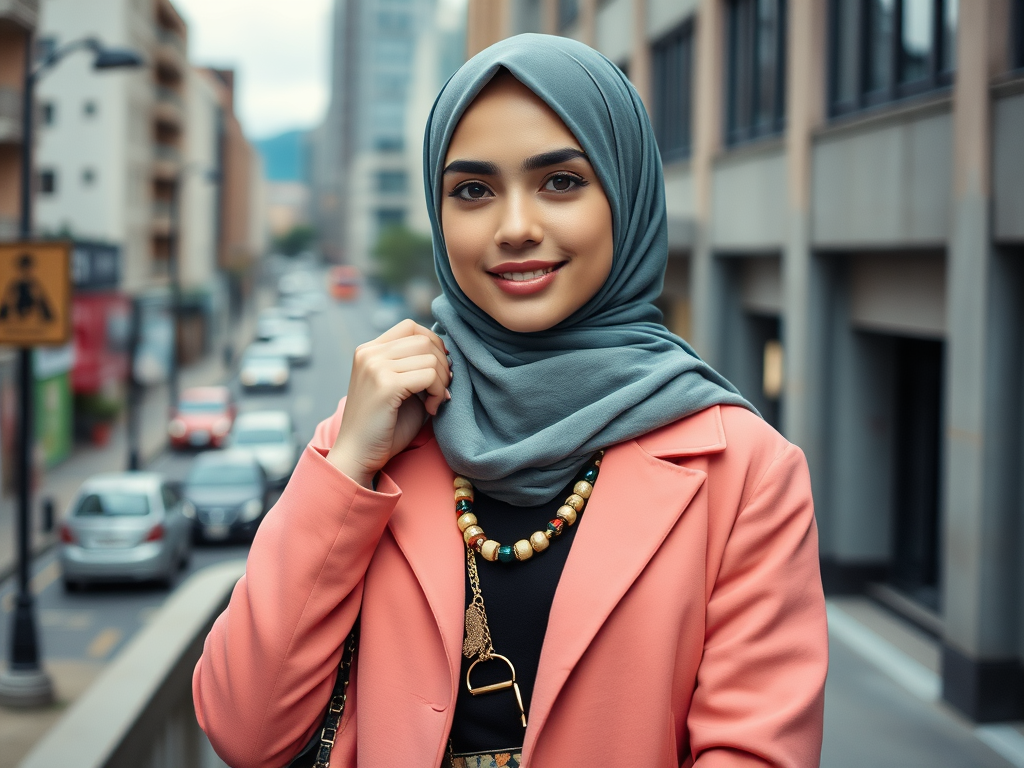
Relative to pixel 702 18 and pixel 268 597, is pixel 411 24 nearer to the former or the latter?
pixel 702 18

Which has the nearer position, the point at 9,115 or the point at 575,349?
the point at 575,349

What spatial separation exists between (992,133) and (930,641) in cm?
567

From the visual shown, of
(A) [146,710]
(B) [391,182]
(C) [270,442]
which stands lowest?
(C) [270,442]

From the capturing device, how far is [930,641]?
12203mm

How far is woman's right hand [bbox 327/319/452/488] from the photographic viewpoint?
6.47 feet

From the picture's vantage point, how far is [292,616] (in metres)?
1.95

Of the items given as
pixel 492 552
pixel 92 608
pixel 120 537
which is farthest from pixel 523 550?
pixel 92 608

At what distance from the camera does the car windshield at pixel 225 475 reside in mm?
20203

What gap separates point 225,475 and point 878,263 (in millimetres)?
12474

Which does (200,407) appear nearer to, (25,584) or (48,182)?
(48,182)

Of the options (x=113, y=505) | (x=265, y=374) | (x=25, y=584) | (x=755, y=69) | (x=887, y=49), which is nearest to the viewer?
(x=887, y=49)

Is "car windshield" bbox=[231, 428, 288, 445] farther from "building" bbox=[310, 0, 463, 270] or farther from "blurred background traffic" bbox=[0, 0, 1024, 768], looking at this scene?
"building" bbox=[310, 0, 463, 270]

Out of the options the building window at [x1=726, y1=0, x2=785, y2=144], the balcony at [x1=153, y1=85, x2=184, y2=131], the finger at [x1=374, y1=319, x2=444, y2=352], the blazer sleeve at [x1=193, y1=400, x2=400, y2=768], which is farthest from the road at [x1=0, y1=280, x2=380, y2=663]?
the balcony at [x1=153, y1=85, x2=184, y2=131]

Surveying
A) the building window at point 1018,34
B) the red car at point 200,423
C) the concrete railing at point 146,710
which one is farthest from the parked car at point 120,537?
the red car at point 200,423
